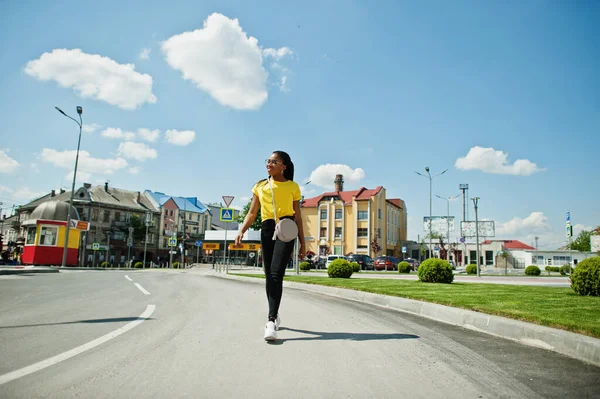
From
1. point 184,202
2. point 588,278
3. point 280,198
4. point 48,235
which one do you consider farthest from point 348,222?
point 280,198

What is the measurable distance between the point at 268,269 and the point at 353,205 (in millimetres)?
58682

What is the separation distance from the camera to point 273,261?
496cm

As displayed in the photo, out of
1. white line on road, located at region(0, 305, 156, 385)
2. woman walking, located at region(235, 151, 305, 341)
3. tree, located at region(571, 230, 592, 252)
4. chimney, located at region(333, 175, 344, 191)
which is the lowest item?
white line on road, located at region(0, 305, 156, 385)

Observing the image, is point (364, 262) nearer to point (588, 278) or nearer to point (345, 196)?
point (345, 196)

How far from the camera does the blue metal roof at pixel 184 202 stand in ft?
269

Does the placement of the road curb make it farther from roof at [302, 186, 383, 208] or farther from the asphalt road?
roof at [302, 186, 383, 208]

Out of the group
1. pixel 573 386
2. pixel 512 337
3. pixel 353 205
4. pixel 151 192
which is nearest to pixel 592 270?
pixel 512 337

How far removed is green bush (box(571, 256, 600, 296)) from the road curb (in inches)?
165

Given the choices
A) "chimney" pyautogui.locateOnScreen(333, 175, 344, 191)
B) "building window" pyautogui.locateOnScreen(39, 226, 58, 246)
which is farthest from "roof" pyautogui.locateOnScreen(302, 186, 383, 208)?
"building window" pyautogui.locateOnScreen(39, 226, 58, 246)

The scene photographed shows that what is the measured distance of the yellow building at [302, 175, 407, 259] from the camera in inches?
2443

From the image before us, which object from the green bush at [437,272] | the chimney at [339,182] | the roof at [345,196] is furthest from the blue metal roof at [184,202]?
the green bush at [437,272]

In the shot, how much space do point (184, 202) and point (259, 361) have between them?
3330 inches

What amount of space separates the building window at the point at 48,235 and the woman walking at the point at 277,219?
35.5 meters

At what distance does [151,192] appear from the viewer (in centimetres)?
8275
